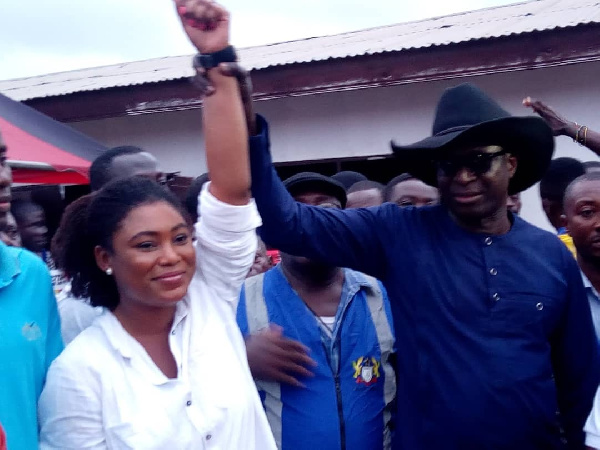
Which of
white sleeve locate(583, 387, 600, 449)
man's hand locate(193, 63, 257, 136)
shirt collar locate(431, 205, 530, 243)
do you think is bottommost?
white sleeve locate(583, 387, 600, 449)

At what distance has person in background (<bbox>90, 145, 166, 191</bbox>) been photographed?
2.67 meters

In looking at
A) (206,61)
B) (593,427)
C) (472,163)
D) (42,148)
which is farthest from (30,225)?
(593,427)

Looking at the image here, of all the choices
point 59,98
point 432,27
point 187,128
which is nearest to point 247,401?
point 187,128

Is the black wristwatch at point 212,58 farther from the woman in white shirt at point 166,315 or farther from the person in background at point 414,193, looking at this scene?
the person in background at point 414,193

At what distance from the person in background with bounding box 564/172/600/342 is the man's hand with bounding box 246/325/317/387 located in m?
1.28

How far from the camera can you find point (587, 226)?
115 inches

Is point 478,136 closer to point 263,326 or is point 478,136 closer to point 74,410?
point 263,326

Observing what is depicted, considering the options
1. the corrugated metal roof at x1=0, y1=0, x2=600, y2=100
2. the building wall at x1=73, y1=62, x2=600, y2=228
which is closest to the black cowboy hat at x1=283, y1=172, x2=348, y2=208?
the corrugated metal roof at x1=0, y1=0, x2=600, y2=100

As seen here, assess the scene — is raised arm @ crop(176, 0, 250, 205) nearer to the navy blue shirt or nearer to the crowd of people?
the crowd of people

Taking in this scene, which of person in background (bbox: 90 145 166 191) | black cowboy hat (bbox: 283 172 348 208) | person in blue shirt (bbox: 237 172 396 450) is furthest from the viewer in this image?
black cowboy hat (bbox: 283 172 348 208)

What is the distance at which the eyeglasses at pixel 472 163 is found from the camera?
227cm

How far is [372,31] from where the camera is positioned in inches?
369

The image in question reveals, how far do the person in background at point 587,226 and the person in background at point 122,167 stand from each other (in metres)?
1.77

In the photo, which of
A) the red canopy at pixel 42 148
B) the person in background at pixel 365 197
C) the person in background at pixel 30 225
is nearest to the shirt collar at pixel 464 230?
the person in background at pixel 365 197
